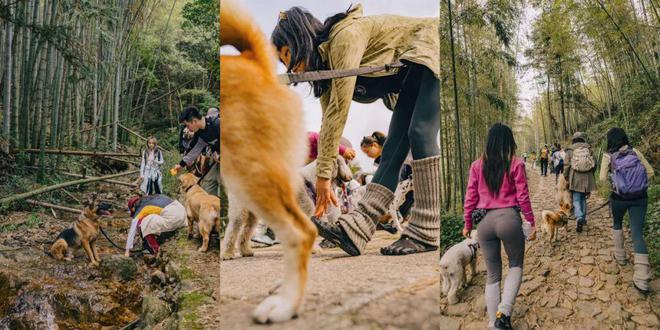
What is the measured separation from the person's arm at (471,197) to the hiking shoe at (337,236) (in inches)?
38.8

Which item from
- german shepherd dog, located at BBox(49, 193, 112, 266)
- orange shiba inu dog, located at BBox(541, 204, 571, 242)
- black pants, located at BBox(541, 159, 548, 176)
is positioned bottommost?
german shepherd dog, located at BBox(49, 193, 112, 266)

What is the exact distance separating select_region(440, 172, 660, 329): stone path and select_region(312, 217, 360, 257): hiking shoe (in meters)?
0.97

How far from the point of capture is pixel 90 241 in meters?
4.83

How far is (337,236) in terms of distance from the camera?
14.7 feet

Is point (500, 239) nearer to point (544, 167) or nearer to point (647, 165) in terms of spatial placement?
point (544, 167)

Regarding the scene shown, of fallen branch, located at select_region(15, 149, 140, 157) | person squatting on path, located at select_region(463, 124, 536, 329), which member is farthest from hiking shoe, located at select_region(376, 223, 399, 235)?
fallen branch, located at select_region(15, 149, 140, 157)

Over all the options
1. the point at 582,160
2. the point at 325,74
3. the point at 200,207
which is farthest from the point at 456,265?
the point at 200,207

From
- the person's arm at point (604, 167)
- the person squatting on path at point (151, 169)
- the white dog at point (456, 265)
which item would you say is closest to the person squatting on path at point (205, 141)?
the person squatting on path at point (151, 169)

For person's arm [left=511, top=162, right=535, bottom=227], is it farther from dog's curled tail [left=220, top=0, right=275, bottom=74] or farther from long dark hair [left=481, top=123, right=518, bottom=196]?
dog's curled tail [left=220, top=0, right=275, bottom=74]

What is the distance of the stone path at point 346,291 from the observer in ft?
13.5

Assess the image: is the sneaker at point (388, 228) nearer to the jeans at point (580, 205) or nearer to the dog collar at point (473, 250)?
the dog collar at point (473, 250)

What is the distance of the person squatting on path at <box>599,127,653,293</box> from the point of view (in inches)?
161

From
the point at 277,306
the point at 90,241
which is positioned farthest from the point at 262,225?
the point at 90,241

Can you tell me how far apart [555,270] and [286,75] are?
2.80 metres
